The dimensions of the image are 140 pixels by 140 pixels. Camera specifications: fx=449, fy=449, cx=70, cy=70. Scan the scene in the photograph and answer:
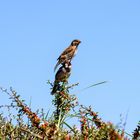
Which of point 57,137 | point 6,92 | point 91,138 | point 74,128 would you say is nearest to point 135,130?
point 91,138

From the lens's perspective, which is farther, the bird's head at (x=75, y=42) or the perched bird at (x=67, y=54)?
the bird's head at (x=75, y=42)

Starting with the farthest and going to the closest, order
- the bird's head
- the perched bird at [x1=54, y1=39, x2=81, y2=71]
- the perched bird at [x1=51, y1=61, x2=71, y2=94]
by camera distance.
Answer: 1. the bird's head
2. the perched bird at [x1=54, y1=39, x2=81, y2=71]
3. the perched bird at [x1=51, y1=61, x2=71, y2=94]

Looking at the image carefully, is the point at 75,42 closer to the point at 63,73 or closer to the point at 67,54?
the point at 67,54

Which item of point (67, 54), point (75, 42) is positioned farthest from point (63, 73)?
point (75, 42)

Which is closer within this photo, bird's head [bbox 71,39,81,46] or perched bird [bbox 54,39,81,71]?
perched bird [bbox 54,39,81,71]

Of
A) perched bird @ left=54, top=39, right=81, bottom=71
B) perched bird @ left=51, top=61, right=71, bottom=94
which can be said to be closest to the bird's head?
perched bird @ left=54, top=39, right=81, bottom=71

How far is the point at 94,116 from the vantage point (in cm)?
369

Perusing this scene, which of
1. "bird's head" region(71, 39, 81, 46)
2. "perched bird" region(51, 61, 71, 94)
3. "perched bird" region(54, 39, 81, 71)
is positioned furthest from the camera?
"bird's head" region(71, 39, 81, 46)

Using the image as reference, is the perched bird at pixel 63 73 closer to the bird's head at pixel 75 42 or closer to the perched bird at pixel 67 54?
the perched bird at pixel 67 54

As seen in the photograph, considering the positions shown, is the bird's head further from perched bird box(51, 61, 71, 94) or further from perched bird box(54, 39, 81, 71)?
perched bird box(51, 61, 71, 94)

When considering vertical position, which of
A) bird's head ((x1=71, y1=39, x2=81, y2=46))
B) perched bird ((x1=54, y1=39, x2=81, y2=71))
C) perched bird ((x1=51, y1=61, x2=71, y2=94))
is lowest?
perched bird ((x1=51, y1=61, x2=71, y2=94))

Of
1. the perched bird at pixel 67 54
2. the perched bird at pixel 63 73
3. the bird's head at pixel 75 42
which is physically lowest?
the perched bird at pixel 63 73

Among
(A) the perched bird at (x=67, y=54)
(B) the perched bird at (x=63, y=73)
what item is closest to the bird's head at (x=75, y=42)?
(A) the perched bird at (x=67, y=54)

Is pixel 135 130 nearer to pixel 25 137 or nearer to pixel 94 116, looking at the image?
pixel 94 116
